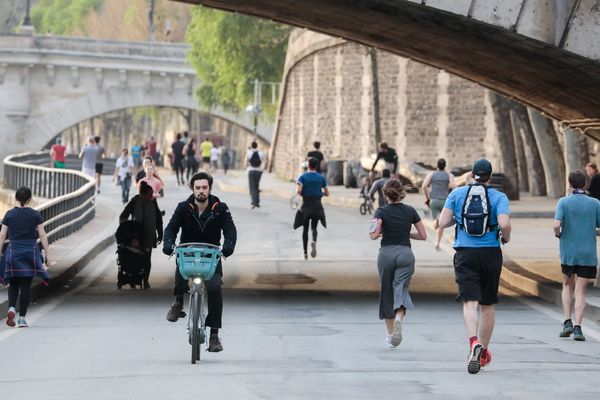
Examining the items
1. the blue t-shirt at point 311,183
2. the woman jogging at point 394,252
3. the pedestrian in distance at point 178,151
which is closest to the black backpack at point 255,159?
the pedestrian in distance at point 178,151

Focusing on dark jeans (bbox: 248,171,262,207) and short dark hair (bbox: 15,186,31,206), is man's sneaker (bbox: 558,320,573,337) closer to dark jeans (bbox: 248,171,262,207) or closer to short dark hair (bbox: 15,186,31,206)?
short dark hair (bbox: 15,186,31,206)

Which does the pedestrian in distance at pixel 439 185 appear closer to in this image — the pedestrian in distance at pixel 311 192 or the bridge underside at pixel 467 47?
the bridge underside at pixel 467 47

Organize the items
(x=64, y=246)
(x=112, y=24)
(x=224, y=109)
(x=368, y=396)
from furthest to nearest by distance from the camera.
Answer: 1. (x=112, y=24)
2. (x=224, y=109)
3. (x=64, y=246)
4. (x=368, y=396)

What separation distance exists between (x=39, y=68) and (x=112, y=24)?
1174 inches

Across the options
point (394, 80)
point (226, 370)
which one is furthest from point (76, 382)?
point (394, 80)

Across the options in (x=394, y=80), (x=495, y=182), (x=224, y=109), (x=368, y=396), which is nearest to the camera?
(x=368, y=396)

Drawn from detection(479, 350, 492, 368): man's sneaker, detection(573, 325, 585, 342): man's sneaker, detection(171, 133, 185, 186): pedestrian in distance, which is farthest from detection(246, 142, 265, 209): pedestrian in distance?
detection(479, 350, 492, 368): man's sneaker

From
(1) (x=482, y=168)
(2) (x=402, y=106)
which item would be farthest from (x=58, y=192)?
(1) (x=482, y=168)

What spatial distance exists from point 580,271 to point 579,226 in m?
0.43

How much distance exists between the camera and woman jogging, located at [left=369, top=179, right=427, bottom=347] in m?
15.9

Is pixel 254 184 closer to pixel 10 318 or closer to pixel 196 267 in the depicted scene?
pixel 10 318

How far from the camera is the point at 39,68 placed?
87.6 m

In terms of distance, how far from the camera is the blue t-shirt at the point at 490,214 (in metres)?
14.2

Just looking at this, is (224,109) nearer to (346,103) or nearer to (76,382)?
(346,103)
